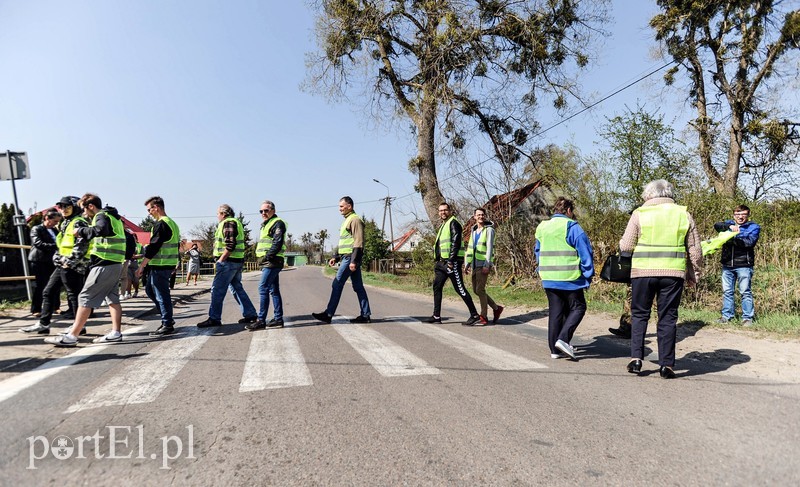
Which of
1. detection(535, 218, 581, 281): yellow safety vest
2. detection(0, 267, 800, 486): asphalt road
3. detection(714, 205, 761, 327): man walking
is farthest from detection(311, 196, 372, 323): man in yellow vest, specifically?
detection(714, 205, 761, 327): man walking

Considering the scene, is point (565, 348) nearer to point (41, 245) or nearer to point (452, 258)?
point (452, 258)

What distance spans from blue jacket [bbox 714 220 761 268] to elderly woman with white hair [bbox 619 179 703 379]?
3.17 meters

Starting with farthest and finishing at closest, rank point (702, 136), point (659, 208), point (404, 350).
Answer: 1. point (702, 136)
2. point (404, 350)
3. point (659, 208)

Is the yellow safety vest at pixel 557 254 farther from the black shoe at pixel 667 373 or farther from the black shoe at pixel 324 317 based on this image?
the black shoe at pixel 324 317

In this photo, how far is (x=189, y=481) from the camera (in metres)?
2.17

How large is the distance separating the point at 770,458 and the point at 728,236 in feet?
13.3

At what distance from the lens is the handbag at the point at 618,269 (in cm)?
455

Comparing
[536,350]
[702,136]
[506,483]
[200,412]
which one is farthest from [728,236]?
[702,136]

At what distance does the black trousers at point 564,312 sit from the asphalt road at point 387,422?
287mm

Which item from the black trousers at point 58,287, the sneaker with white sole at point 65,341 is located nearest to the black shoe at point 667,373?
the sneaker with white sole at point 65,341

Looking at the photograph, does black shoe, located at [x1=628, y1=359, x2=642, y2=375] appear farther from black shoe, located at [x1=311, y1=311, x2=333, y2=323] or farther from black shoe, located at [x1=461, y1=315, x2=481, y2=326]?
black shoe, located at [x1=311, y1=311, x2=333, y2=323]

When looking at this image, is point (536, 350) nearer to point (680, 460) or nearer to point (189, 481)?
point (680, 460)

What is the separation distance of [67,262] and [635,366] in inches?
266

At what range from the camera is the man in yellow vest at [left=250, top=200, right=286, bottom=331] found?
6.62 meters
